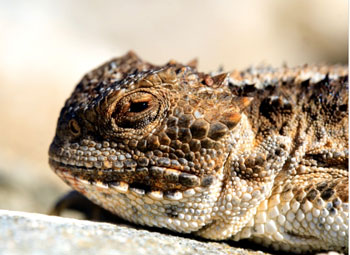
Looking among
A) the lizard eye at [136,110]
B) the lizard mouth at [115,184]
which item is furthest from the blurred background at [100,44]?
the lizard eye at [136,110]

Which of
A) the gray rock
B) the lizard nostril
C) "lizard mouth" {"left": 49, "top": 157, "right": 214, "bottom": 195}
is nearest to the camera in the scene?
the gray rock

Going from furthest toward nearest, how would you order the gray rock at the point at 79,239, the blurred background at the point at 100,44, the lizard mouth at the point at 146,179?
1. the blurred background at the point at 100,44
2. the lizard mouth at the point at 146,179
3. the gray rock at the point at 79,239

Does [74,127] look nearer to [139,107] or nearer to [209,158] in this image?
[139,107]

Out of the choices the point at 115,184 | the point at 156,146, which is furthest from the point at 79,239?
the point at 156,146

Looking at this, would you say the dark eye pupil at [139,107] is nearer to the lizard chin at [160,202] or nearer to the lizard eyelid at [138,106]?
the lizard eyelid at [138,106]

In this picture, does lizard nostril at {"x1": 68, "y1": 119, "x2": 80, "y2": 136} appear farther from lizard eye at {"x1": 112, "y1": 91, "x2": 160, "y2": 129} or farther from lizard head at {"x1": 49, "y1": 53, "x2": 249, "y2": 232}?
lizard eye at {"x1": 112, "y1": 91, "x2": 160, "y2": 129}

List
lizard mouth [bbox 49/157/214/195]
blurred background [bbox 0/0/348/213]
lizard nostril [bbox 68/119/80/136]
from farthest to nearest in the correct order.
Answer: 1. blurred background [bbox 0/0/348/213]
2. lizard nostril [bbox 68/119/80/136]
3. lizard mouth [bbox 49/157/214/195]

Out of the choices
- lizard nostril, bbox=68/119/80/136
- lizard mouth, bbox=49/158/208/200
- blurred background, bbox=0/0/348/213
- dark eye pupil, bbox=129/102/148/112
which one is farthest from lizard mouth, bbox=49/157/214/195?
blurred background, bbox=0/0/348/213

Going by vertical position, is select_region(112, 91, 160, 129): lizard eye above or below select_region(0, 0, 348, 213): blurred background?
below
